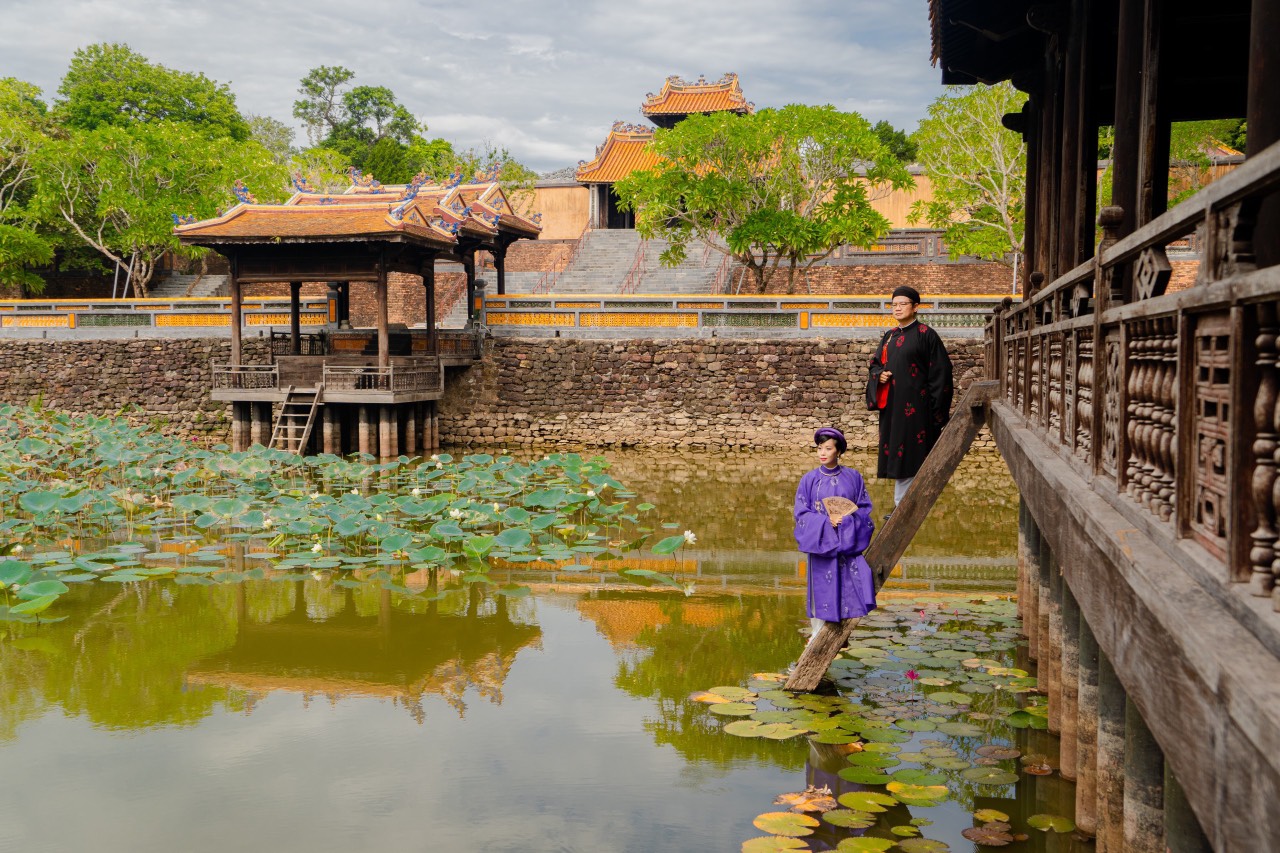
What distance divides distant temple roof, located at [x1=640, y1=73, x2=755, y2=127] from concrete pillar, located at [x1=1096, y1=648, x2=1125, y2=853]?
98.7 feet

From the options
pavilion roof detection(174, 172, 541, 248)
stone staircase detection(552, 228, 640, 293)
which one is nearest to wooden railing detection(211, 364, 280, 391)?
pavilion roof detection(174, 172, 541, 248)

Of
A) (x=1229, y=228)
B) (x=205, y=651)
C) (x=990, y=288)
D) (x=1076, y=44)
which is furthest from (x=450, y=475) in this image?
(x=990, y=288)

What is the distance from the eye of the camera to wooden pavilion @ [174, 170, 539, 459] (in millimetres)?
16953

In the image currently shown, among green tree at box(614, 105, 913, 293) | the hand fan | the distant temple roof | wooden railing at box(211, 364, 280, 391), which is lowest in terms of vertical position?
the hand fan

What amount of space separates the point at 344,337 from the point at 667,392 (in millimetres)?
5812

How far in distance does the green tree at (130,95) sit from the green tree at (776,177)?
1614 centimetres

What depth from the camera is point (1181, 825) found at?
2.65m

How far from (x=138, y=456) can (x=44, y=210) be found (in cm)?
1356

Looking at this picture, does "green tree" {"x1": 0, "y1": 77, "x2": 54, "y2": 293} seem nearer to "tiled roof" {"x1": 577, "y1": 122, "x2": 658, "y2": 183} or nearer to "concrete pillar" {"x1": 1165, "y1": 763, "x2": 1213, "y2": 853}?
"tiled roof" {"x1": 577, "y1": 122, "x2": 658, "y2": 183}

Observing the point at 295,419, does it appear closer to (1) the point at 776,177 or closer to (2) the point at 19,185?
→ (1) the point at 776,177

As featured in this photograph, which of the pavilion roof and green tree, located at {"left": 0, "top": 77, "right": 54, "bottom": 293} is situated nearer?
the pavilion roof

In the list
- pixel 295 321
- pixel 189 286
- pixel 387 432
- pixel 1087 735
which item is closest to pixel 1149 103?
pixel 1087 735

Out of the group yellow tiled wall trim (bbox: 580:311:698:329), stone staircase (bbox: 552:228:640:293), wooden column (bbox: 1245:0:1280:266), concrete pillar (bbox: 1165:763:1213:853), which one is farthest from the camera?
stone staircase (bbox: 552:228:640:293)

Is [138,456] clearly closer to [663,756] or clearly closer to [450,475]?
[450,475]
